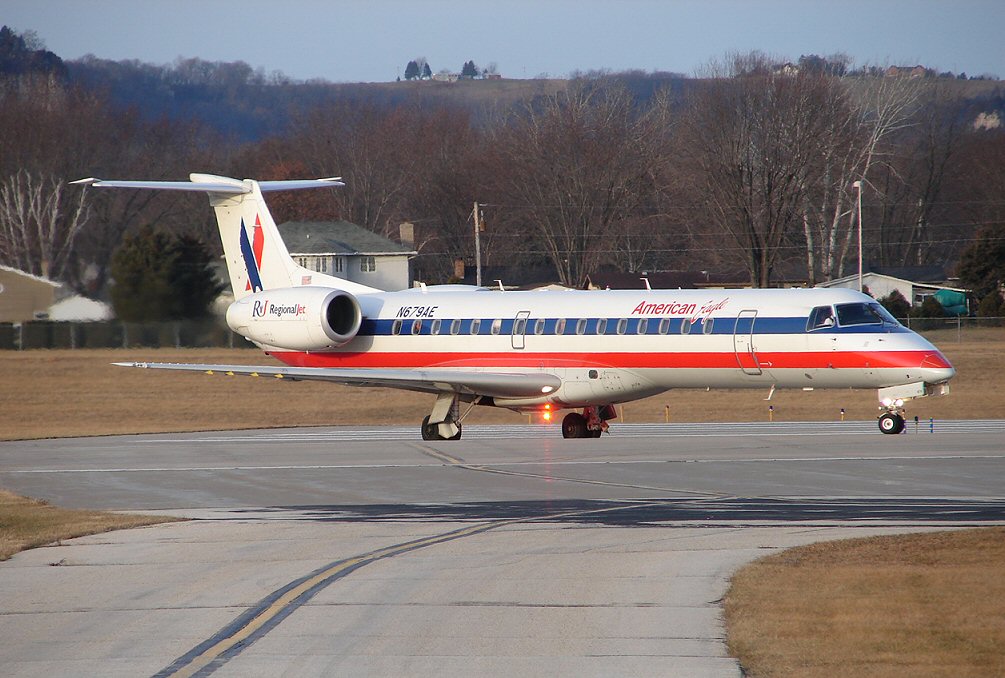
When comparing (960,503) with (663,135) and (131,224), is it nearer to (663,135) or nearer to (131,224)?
(131,224)

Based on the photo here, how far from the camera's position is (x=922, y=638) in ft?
32.2

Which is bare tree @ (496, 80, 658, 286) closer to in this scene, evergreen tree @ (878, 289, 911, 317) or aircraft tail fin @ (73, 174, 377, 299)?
evergreen tree @ (878, 289, 911, 317)

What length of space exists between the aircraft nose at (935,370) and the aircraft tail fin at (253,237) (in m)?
14.2

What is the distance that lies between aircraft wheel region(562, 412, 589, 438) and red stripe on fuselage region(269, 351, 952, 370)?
1891 mm

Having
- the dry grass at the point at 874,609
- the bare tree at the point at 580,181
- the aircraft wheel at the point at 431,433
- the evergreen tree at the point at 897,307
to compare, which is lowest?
the aircraft wheel at the point at 431,433

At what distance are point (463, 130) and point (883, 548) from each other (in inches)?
4496

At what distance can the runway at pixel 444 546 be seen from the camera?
9.75m

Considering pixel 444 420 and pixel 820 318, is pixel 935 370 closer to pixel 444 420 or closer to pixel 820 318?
pixel 820 318

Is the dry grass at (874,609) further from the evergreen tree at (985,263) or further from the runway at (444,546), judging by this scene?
the evergreen tree at (985,263)

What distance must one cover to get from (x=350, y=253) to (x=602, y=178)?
1778cm

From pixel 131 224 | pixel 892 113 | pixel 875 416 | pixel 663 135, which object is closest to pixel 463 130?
pixel 663 135

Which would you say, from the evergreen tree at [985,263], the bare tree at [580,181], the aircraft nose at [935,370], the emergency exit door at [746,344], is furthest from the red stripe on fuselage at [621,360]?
the bare tree at [580,181]

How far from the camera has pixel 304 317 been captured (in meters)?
31.7

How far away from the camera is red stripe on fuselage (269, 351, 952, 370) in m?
26.8
